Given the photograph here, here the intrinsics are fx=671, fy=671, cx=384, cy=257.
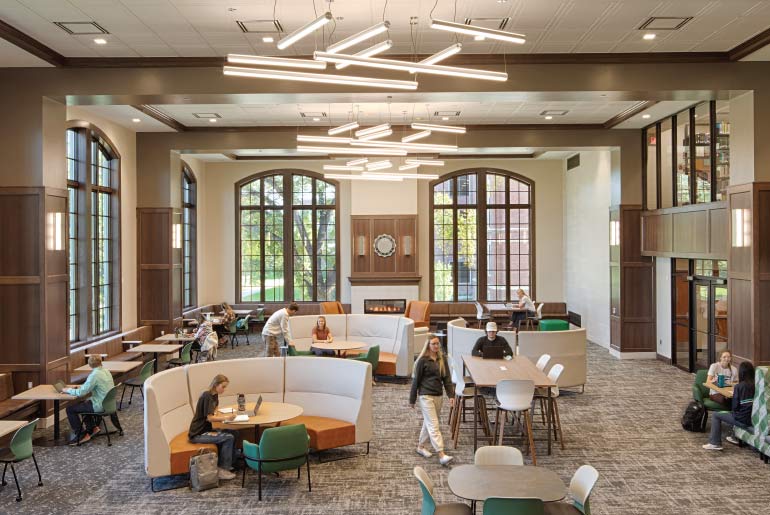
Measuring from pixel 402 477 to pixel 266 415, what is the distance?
166 centimetres

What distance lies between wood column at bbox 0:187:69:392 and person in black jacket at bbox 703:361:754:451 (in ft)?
29.8

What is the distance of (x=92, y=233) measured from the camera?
43.9 feet

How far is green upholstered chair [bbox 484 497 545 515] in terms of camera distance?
4.46 metres

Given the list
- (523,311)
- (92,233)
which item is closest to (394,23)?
(92,233)

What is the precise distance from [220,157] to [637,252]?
11.5m

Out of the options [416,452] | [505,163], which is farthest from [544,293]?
[416,452]

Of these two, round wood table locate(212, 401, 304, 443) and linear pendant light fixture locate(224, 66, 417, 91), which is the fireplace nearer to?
round wood table locate(212, 401, 304, 443)

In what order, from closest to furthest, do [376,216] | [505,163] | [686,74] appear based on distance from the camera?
[686,74] < [376,216] < [505,163]

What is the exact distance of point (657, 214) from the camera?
564 inches

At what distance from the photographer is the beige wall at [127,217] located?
46.8ft

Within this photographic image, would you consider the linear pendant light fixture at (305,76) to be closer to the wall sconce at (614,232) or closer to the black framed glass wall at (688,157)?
the black framed glass wall at (688,157)

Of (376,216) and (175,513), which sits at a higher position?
(376,216)

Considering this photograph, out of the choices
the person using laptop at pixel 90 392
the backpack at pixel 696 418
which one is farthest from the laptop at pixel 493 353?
the person using laptop at pixel 90 392

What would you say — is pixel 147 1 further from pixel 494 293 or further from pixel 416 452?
pixel 494 293
